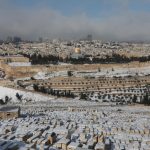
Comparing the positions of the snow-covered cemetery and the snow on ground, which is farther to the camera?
the snow on ground

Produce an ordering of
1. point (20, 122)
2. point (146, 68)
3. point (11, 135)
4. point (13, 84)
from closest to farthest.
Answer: point (11, 135), point (20, 122), point (13, 84), point (146, 68)

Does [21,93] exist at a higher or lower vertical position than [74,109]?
higher

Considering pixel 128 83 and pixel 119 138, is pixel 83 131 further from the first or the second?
pixel 128 83

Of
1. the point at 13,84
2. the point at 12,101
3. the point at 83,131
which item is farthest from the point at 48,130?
the point at 13,84

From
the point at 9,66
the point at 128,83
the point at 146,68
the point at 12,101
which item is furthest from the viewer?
the point at 146,68

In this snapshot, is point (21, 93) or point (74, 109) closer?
point (74, 109)

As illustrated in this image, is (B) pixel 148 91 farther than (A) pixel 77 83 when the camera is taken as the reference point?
No

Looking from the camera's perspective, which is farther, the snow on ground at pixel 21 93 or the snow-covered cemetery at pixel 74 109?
the snow on ground at pixel 21 93
